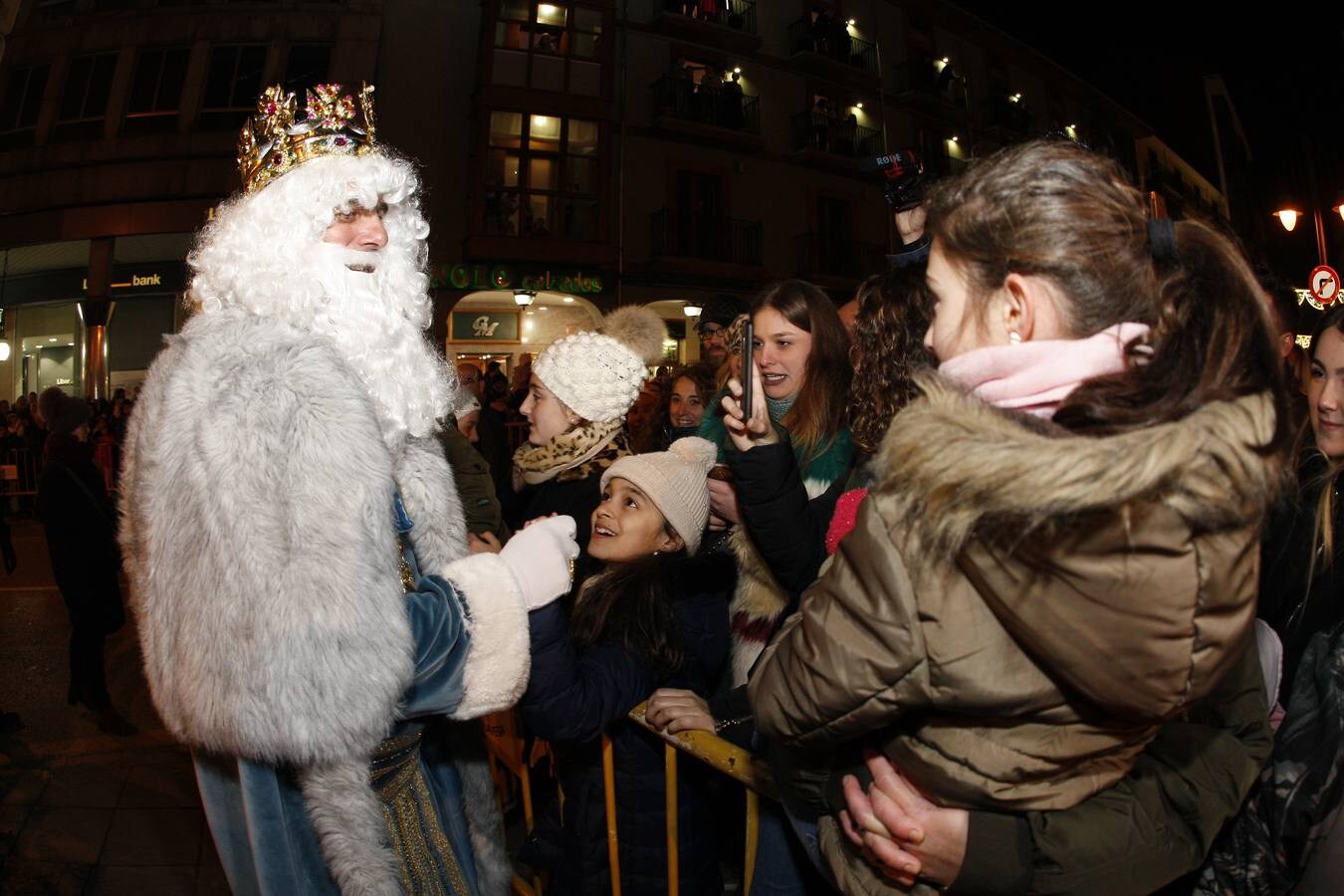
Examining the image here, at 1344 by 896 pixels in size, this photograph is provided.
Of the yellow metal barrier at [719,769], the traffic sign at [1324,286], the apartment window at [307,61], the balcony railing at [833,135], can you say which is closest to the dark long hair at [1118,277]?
the yellow metal barrier at [719,769]

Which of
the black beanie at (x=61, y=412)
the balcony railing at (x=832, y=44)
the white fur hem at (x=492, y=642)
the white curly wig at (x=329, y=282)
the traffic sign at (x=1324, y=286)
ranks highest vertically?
the balcony railing at (x=832, y=44)

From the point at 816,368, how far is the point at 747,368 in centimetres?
116

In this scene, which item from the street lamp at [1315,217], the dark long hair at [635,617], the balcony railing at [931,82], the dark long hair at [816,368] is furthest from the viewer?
the balcony railing at [931,82]

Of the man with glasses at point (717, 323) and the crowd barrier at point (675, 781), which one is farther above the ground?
the man with glasses at point (717, 323)

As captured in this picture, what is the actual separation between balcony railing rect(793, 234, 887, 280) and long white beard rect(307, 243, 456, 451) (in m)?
19.3

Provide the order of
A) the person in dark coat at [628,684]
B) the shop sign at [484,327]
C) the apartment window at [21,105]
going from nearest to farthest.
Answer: the person in dark coat at [628,684], the apartment window at [21,105], the shop sign at [484,327]

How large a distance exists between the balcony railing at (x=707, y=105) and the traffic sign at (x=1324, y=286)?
1265cm

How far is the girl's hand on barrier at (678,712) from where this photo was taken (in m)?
2.00

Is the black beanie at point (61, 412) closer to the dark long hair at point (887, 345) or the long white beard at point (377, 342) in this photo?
the long white beard at point (377, 342)

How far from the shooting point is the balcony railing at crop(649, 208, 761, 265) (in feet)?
60.3

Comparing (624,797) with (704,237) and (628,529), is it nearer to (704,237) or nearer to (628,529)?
(628,529)

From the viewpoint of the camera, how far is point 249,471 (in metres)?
1.41

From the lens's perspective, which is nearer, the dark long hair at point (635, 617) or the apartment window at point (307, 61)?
the dark long hair at point (635, 617)

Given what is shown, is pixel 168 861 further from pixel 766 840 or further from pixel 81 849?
pixel 766 840
